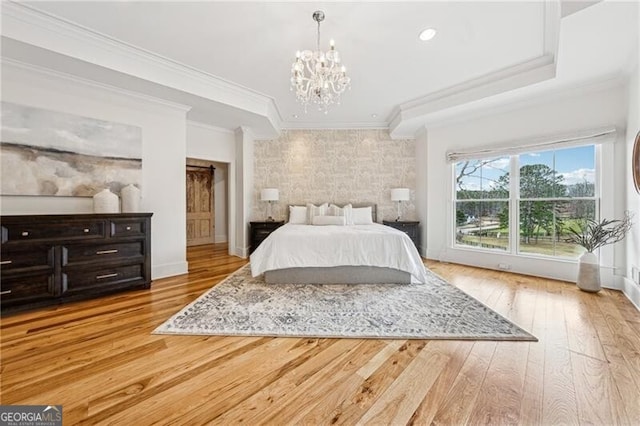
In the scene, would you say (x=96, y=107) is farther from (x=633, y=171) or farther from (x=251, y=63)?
(x=633, y=171)

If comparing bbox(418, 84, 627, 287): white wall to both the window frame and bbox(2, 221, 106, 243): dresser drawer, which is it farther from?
bbox(2, 221, 106, 243): dresser drawer

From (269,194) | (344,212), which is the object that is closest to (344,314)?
(344,212)

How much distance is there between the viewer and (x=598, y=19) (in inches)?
81.4

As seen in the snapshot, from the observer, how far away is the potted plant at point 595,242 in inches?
119

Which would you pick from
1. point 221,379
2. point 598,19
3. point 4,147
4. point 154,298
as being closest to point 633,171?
point 598,19

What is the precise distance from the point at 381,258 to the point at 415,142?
3.38 metres

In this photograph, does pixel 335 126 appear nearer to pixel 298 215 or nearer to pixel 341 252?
pixel 298 215

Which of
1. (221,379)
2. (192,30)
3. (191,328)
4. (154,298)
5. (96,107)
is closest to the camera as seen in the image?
(221,379)

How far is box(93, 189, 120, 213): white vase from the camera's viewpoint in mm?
3047

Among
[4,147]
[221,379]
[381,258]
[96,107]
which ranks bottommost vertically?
[221,379]

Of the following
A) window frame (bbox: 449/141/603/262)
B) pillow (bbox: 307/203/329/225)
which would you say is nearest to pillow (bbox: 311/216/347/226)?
pillow (bbox: 307/203/329/225)

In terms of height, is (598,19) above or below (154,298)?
above

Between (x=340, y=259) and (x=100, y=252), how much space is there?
2836mm

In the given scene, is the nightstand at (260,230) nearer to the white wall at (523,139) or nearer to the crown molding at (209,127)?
the crown molding at (209,127)
